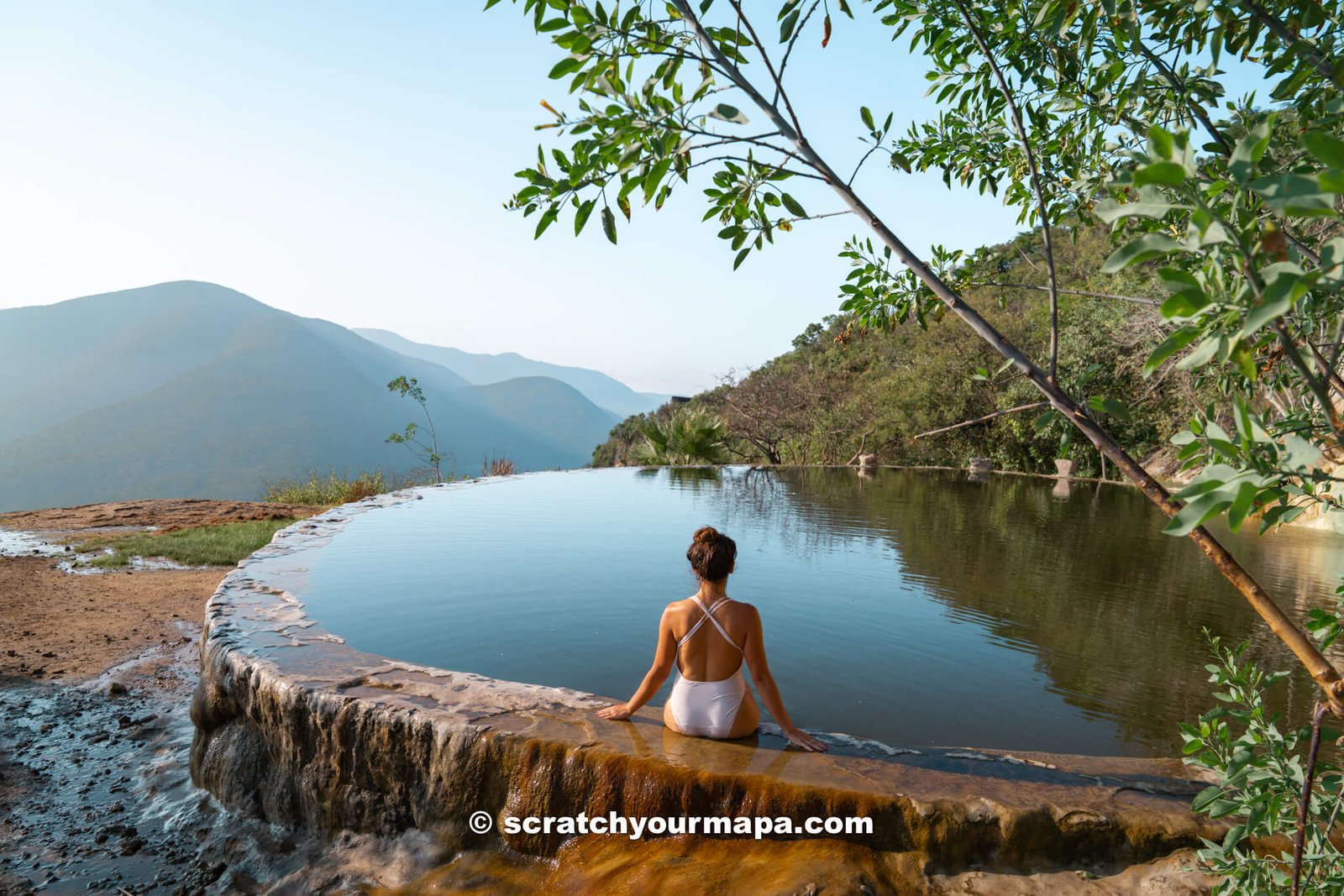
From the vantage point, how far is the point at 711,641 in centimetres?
268

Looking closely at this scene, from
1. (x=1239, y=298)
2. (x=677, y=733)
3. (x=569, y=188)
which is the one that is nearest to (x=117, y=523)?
(x=677, y=733)

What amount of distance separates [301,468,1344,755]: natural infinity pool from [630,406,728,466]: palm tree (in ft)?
18.6

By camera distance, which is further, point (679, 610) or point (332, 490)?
point (332, 490)

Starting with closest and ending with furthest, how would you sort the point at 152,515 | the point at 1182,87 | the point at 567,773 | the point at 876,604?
the point at 1182,87 < the point at 567,773 < the point at 876,604 < the point at 152,515

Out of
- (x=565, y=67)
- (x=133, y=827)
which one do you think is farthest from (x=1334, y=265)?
(x=133, y=827)

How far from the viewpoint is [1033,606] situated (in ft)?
17.0

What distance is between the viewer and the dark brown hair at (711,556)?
267 cm

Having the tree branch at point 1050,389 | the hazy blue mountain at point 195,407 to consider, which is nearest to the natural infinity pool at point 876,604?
the tree branch at point 1050,389

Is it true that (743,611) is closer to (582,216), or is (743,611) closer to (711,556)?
(711,556)

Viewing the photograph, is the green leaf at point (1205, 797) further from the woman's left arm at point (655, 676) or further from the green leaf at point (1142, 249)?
the woman's left arm at point (655, 676)

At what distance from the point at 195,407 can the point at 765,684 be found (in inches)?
3551

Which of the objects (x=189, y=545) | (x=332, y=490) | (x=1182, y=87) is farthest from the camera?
(x=332, y=490)

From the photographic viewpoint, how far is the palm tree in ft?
49.0

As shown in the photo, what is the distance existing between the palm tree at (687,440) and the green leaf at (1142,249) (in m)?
14.0
